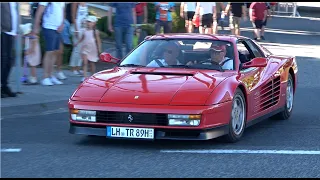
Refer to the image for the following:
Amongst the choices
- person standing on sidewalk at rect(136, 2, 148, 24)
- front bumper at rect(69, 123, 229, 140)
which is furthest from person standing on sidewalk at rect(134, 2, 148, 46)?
front bumper at rect(69, 123, 229, 140)

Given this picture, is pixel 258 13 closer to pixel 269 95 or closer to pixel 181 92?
pixel 269 95

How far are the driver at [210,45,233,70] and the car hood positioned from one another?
1.15 ft

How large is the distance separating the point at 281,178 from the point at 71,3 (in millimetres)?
9528

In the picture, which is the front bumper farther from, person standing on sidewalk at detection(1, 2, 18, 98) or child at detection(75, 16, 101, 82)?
child at detection(75, 16, 101, 82)

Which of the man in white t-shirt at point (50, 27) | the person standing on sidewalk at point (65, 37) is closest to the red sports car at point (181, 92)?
the man in white t-shirt at point (50, 27)

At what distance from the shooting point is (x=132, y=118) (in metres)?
8.21

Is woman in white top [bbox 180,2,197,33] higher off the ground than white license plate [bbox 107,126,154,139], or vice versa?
white license plate [bbox 107,126,154,139]

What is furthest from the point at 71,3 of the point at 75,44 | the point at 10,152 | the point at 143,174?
the point at 143,174

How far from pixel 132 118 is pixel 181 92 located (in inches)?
25.3

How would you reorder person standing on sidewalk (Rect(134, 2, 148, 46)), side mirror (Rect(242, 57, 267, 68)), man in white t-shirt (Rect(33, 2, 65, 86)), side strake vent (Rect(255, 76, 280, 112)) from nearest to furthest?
side mirror (Rect(242, 57, 267, 68)) < side strake vent (Rect(255, 76, 280, 112)) < man in white t-shirt (Rect(33, 2, 65, 86)) < person standing on sidewalk (Rect(134, 2, 148, 46))

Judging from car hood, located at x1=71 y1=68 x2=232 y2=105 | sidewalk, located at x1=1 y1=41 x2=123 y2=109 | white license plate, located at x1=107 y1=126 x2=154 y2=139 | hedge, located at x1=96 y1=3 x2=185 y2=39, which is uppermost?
car hood, located at x1=71 y1=68 x2=232 y2=105

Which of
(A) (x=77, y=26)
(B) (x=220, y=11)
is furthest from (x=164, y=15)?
(B) (x=220, y=11)

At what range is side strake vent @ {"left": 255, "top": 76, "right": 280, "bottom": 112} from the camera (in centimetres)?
966

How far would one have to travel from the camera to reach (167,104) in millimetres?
8164
